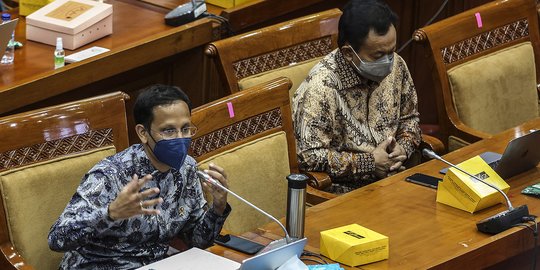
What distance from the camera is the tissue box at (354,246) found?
278 centimetres

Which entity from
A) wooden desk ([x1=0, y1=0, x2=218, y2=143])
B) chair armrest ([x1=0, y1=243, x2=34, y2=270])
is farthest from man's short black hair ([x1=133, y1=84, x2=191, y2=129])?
wooden desk ([x1=0, y1=0, x2=218, y2=143])

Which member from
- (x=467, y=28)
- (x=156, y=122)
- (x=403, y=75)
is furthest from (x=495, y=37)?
(x=156, y=122)

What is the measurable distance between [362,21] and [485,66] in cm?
73

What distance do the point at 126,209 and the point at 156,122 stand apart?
301 mm

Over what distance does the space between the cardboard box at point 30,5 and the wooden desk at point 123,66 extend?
0.04 m

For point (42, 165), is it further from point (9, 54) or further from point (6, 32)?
point (9, 54)

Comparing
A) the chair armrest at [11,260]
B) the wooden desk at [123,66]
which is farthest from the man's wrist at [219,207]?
the wooden desk at [123,66]

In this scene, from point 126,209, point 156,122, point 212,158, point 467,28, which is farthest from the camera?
point 467,28

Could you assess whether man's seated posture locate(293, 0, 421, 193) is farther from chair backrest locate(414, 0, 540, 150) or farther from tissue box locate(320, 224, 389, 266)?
tissue box locate(320, 224, 389, 266)

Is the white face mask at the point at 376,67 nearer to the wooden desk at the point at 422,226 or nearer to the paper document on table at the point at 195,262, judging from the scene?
the wooden desk at the point at 422,226

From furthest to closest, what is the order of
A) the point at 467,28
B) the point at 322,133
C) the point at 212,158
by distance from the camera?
the point at 467,28, the point at 322,133, the point at 212,158

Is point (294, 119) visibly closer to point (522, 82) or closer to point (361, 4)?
point (361, 4)

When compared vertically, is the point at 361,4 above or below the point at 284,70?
above

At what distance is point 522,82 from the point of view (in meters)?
4.26
